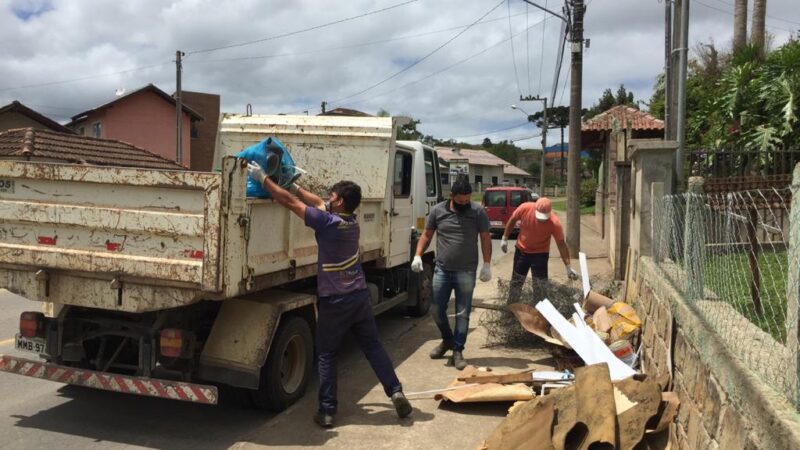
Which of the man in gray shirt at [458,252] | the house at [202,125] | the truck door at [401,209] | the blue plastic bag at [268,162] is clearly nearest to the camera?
the blue plastic bag at [268,162]

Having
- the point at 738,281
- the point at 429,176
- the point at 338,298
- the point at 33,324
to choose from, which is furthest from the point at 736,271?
the point at 429,176

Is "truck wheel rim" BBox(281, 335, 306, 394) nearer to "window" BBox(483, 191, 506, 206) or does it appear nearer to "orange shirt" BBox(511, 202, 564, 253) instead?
"orange shirt" BBox(511, 202, 564, 253)

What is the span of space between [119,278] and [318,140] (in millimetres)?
3244

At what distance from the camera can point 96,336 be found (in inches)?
187

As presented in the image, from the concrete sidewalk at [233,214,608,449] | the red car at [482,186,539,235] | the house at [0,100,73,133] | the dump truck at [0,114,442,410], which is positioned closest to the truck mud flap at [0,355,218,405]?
the dump truck at [0,114,442,410]

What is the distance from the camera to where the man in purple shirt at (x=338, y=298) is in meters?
4.73

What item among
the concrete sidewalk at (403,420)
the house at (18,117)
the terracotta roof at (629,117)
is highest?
the house at (18,117)

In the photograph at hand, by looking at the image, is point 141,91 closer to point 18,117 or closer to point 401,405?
point 18,117

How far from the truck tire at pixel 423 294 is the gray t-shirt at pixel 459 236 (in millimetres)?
2270

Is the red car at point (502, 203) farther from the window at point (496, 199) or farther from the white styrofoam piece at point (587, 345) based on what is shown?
the white styrofoam piece at point (587, 345)

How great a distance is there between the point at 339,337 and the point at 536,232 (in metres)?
3.55

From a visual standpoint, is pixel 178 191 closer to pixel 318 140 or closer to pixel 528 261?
pixel 318 140

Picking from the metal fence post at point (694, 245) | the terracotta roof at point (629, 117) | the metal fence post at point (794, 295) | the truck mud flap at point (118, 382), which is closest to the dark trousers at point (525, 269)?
the metal fence post at point (694, 245)

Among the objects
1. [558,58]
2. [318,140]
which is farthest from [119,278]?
[558,58]
